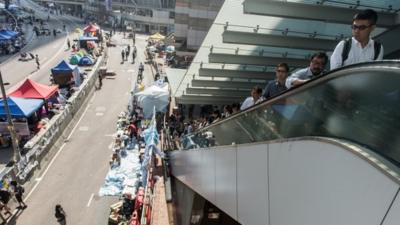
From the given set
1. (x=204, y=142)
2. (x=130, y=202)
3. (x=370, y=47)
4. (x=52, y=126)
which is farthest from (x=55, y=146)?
(x=370, y=47)

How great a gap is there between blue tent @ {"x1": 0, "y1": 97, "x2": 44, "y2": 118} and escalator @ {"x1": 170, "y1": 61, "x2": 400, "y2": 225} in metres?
17.7

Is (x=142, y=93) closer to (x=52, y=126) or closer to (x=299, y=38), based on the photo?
(x=52, y=126)

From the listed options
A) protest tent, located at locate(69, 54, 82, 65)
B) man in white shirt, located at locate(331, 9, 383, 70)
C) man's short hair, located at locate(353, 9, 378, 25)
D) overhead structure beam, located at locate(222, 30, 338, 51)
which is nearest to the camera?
man's short hair, located at locate(353, 9, 378, 25)

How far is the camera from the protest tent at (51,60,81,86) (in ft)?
101

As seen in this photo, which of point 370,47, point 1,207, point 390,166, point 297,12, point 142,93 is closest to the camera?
point 390,166

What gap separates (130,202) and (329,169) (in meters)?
12.3

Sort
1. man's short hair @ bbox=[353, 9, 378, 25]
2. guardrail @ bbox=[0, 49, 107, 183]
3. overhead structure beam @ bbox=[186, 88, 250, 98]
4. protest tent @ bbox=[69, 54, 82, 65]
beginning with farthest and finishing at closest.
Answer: protest tent @ bbox=[69, 54, 82, 65], overhead structure beam @ bbox=[186, 88, 250, 98], guardrail @ bbox=[0, 49, 107, 183], man's short hair @ bbox=[353, 9, 378, 25]

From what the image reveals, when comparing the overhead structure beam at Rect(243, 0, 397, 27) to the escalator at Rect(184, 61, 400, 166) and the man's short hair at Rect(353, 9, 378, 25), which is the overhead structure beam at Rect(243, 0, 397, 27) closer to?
the escalator at Rect(184, 61, 400, 166)

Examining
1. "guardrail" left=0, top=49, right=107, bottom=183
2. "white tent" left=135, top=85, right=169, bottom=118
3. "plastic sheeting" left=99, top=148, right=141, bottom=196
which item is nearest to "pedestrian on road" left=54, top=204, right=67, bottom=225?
"plastic sheeting" left=99, top=148, right=141, bottom=196

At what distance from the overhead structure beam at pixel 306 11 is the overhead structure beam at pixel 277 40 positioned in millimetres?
1780

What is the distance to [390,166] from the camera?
236cm

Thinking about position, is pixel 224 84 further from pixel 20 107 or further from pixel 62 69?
pixel 62 69

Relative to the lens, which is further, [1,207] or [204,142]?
[1,207]

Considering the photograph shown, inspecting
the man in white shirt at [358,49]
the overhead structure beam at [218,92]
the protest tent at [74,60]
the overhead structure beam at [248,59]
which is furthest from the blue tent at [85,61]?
the man in white shirt at [358,49]
